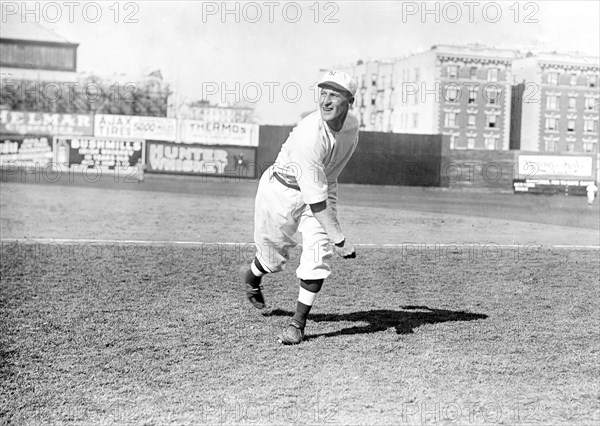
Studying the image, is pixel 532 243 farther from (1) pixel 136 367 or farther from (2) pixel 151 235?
(1) pixel 136 367

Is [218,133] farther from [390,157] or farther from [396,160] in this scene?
[396,160]

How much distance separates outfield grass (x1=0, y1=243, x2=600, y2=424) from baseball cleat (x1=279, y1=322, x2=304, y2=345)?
69 millimetres

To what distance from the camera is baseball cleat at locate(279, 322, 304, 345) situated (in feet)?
16.4

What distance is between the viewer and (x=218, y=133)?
3853 centimetres

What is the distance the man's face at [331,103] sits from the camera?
15.7ft

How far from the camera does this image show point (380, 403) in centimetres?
385

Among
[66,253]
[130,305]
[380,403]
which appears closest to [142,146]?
[66,253]

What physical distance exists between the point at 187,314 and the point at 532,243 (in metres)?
7.69

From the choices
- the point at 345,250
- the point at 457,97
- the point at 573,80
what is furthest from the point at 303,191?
the point at 457,97

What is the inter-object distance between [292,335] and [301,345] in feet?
0.29

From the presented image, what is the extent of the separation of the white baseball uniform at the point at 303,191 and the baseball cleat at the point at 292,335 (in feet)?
1.16

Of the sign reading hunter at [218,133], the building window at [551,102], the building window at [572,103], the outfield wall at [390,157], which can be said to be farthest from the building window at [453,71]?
the sign reading hunter at [218,133]

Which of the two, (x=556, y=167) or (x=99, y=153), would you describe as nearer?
(x=99, y=153)

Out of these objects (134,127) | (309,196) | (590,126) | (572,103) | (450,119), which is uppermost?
(572,103)
